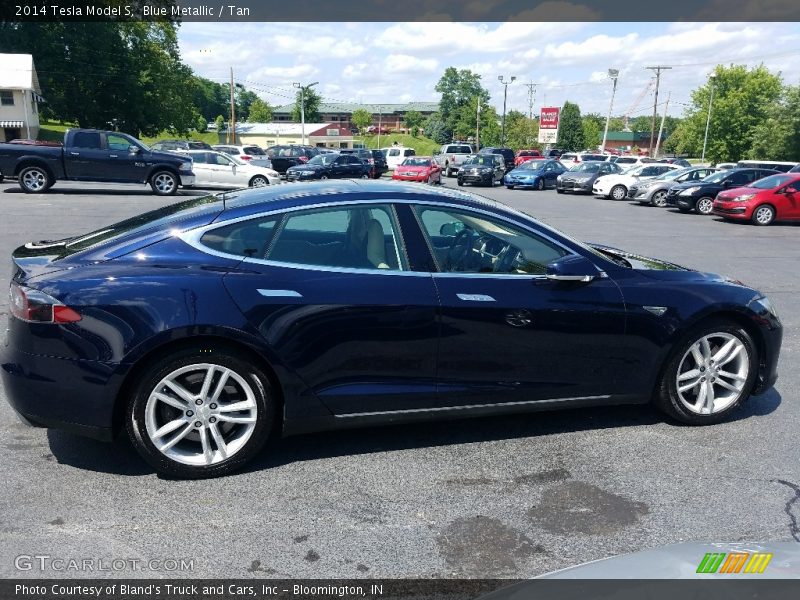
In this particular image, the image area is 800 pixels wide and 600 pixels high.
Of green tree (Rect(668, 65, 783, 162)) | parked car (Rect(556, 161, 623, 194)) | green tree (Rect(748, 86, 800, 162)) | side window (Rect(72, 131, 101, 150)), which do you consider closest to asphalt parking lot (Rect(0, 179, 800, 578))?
side window (Rect(72, 131, 101, 150))

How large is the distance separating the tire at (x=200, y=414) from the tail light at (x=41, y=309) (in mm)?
489

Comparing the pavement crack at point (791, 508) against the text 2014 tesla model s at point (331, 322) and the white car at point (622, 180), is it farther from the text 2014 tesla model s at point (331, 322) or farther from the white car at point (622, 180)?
the white car at point (622, 180)

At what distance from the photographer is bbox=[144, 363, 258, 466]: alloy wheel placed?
11.6 ft

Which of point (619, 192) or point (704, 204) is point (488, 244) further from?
point (619, 192)

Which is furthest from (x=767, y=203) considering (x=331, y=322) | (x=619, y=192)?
(x=331, y=322)

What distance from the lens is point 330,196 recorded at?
13.0 feet

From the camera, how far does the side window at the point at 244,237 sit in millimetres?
3697

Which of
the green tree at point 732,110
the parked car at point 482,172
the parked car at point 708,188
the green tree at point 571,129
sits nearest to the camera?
the parked car at point 708,188

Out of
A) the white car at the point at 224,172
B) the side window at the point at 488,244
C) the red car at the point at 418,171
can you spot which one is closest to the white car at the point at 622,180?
the red car at the point at 418,171

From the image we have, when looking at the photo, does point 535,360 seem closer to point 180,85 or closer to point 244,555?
point 244,555

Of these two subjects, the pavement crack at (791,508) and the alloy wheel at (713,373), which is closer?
the pavement crack at (791,508)

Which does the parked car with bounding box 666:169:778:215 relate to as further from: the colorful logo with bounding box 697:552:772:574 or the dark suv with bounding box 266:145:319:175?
the dark suv with bounding box 266:145:319:175

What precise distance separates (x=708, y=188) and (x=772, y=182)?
2780 mm

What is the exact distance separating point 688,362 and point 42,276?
3.91 m
